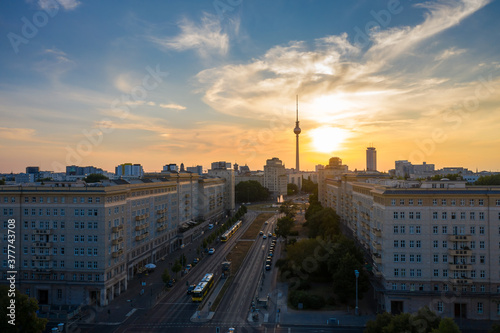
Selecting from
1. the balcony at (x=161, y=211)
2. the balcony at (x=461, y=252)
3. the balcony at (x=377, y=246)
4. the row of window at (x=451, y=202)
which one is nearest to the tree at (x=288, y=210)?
the balcony at (x=161, y=211)

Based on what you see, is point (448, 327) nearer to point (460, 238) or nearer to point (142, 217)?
point (460, 238)

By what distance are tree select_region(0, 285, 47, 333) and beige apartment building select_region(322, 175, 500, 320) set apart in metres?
43.9

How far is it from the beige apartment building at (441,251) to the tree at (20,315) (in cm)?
4390

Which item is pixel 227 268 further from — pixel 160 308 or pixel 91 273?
pixel 91 273

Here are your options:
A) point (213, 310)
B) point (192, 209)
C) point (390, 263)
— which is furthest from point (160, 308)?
point (192, 209)

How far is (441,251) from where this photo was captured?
164 feet

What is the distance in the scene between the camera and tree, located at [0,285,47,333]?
37094 mm

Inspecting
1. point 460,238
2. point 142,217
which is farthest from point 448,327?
point 142,217

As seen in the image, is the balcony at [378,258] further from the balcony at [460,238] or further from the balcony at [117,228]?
the balcony at [117,228]

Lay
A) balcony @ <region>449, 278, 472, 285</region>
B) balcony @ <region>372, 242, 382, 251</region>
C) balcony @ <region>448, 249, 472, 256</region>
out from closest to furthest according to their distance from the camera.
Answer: balcony @ <region>449, 278, 472, 285</region> → balcony @ <region>448, 249, 472, 256</region> → balcony @ <region>372, 242, 382, 251</region>

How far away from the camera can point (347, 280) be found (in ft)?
174

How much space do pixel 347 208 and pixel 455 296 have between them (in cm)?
4557

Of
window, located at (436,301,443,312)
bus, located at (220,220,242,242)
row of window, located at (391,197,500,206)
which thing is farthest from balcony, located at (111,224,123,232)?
window, located at (436,301,443,312)

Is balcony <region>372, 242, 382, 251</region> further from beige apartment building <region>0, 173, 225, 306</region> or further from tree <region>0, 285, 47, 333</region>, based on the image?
tree <region>0, 285, 47, 333</region>
